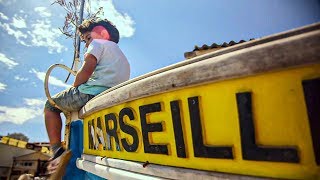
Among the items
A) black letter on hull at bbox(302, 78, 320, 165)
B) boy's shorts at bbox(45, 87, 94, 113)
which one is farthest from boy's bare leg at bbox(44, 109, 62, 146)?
black letter on hull at bbox(302, 78, 320, 165)

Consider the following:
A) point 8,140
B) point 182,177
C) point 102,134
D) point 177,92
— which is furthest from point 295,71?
point 8,140

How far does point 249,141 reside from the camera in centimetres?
88

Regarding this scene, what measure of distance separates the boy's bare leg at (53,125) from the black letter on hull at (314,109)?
8.25ft

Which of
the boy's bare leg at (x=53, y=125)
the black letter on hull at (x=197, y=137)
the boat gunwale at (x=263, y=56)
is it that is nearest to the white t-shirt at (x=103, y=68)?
the boy's bare leg at (x=53, y=125)

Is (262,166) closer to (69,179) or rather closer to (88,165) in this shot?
(88,165)

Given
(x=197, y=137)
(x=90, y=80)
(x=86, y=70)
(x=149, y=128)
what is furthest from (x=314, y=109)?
(x=90, y=80)

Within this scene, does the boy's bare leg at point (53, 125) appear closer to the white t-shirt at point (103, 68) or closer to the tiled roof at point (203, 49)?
the white t-shirt at point (103, 68)

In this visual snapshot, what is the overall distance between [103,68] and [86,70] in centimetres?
20

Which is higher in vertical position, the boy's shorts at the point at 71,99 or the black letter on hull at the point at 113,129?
the boy's shorts at the point at 71,99

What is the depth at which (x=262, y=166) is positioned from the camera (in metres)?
0.85

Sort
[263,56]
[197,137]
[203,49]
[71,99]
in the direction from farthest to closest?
[203,49] → [71,99] → [197,137] → [263,56]

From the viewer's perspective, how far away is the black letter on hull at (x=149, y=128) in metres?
1.24

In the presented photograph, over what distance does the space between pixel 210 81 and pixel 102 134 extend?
44.3 inches

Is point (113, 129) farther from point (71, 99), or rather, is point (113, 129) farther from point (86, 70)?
point (71, 99)
